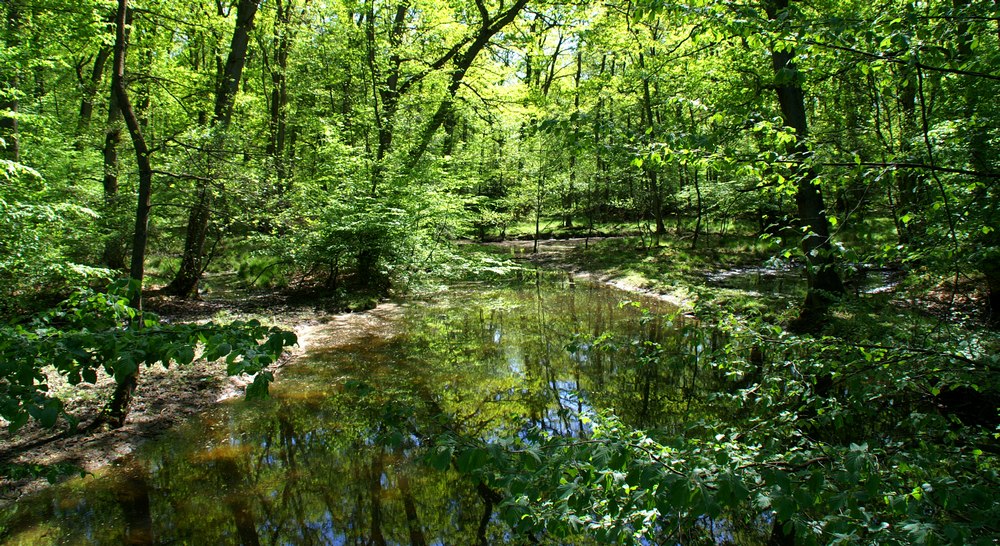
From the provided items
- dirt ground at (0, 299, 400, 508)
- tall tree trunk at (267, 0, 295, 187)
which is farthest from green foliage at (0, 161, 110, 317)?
tall tree trunk at (267, 0, 295, 187)

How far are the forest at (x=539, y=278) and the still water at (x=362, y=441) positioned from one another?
2.4 inches

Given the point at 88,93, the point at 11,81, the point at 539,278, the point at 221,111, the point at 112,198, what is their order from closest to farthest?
the point at 11,81
the point at 112,198
the point at 221,111
the point at 88,93
the point at 539,278

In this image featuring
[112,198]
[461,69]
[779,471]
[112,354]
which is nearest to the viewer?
[779,471]

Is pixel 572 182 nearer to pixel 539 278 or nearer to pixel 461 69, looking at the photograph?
pixel 539 278

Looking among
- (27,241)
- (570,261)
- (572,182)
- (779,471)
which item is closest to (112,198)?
(27,241)

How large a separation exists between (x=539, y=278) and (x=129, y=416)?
611 inches

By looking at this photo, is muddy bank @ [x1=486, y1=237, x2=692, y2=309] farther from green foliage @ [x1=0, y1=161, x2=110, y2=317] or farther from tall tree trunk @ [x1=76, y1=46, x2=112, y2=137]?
tall tree trunk @ [x1=76, y1=46, x2=112, y2=137]

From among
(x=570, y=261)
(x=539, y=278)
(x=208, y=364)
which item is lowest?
(x=208, y=364)

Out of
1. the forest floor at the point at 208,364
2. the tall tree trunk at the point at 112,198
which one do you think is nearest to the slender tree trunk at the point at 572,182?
the forest floor at the point at 208,364

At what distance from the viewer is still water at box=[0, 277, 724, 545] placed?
186 inches

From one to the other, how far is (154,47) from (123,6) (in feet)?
41.8

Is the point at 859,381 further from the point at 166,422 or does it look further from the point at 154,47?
the point at 154,47

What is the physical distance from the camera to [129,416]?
669 cm

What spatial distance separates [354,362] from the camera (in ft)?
31.4
